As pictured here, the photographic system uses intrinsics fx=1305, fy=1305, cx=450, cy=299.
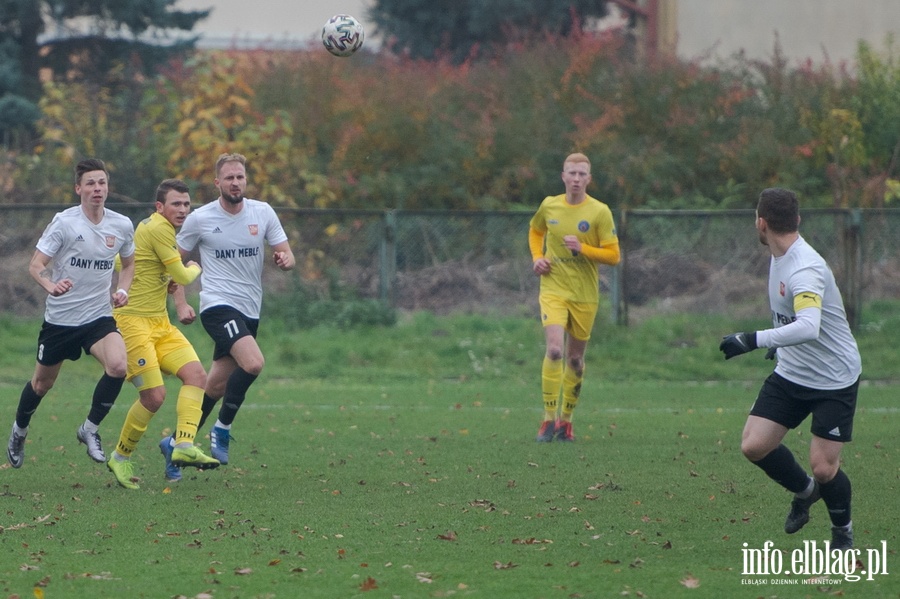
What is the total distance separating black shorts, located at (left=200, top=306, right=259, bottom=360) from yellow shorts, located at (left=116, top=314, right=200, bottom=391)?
0.69 ft

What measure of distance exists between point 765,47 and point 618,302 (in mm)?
14666

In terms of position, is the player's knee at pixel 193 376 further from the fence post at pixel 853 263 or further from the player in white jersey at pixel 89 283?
the fence post at pixel 853 263

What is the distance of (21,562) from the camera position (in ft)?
20.2

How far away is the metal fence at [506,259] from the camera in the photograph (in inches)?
703

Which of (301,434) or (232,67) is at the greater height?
(232,67)

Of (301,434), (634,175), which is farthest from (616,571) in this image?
(634,175)

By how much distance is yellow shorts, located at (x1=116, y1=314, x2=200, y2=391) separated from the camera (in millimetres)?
8719

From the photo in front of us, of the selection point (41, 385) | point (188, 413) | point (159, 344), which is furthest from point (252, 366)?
point (41, 385)

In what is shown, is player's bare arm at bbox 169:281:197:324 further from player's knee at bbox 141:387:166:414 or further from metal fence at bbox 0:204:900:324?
metal fence at bbox 0:204:900:324

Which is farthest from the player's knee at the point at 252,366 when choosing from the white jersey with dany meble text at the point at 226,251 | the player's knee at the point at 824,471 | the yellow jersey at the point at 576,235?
the player's knee at the point at 824,471

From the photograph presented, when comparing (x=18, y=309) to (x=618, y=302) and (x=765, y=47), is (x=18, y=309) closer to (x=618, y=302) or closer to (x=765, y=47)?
(x=618, y=302)

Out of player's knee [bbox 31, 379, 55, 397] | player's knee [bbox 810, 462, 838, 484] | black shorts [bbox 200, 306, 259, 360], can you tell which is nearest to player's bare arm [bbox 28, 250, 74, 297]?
player's knee [bbox 31, 379, 55, 397]

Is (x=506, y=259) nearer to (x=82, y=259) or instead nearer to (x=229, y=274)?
(x=229, y=274)

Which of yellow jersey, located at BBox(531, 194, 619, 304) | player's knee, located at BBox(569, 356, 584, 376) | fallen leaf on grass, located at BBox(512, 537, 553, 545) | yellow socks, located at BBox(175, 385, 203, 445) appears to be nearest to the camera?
fallen leaf on grass, located at BBox(512, 537, 553, 545)
